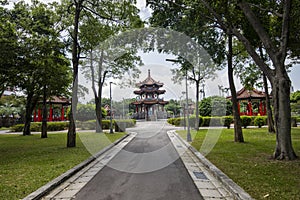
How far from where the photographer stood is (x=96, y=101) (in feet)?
72.1

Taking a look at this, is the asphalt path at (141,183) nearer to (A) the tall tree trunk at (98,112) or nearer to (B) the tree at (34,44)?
(B) the tree at (34,44)

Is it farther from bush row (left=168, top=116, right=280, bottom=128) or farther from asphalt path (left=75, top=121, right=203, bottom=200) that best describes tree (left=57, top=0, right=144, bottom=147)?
bush row (left=168, top=116, right=280, bottom=128)

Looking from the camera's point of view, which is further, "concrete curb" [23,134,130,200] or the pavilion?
the pavilion

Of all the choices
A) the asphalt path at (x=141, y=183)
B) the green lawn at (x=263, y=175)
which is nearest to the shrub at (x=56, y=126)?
the asphalt path at (x=141, y=183)

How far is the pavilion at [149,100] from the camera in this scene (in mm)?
42219

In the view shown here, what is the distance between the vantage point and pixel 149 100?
42.8 meters

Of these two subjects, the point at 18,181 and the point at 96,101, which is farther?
the point at 96,101

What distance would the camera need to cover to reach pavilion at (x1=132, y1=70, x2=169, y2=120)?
1662 inches

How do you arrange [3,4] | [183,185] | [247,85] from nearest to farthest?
[183,185] → [3,4] → [247,85]

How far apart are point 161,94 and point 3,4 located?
3438 cm

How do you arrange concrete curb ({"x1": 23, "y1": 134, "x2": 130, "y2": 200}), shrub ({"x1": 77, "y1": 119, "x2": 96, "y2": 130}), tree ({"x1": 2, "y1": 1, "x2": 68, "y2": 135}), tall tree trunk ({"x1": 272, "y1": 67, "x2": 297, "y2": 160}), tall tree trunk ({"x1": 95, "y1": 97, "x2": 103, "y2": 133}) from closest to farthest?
concrete curb ({"x1": 23, "y1": 134, "x2": 130, "y2": 200}) < tall tree trunk ({"x1": 272, "y1": 67, "x2": 297, "y2": 160}) < tree ({"x1": 2, "y1": 1, "x2": 68, "y2": 135}) < tall tree trunk ({"x1": 95, "y1": 97, "x2": 103, "y2": 133}) < shrub ({"x1": 77, "y1": 119, "x2": 96, "y2": 130})

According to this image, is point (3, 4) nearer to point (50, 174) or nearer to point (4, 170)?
point (4, 170)

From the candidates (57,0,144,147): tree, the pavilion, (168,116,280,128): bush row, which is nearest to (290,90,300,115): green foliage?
(168,116,280,128): bush row

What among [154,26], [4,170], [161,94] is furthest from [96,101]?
[161,94]
